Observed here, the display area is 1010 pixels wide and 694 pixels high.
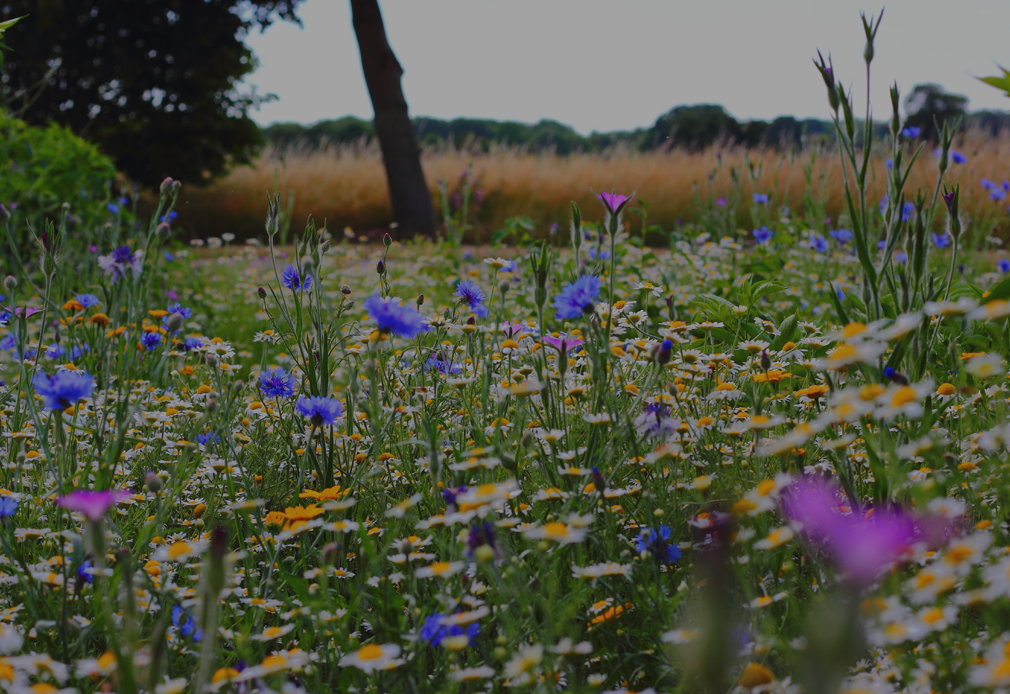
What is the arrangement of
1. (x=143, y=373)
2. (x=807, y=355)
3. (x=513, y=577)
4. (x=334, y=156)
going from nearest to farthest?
(x=513, y=577)
(x=807, y=355)
(x=143, y=373)
(x=334, y=156)

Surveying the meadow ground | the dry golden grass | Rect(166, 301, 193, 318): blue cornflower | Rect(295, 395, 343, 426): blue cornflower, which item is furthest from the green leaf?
the dry golden grass

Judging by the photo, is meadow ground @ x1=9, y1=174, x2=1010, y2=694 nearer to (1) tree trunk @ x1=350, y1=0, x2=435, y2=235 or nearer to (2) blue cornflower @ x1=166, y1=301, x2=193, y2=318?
(2) blue cornflower @ x1=166, y1=301, x2=193, y2=318

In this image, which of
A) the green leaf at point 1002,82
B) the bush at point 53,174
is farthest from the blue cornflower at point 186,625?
the bush at point 53,174

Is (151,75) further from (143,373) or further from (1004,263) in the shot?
(1004,263)

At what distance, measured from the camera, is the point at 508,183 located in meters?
10.9

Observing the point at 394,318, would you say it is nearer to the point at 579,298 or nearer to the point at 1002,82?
the point at 579,298

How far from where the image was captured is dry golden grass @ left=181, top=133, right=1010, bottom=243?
388 inches

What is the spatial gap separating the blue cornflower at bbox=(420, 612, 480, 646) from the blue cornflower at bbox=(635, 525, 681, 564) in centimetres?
33

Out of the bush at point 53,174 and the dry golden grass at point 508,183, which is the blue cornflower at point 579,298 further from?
the dry golden grass at point 508,183

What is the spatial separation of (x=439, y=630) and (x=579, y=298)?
0.66 meters

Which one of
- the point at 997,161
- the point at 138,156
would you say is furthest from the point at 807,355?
the point at 138,156

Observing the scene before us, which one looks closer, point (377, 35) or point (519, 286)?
point (519, 286)

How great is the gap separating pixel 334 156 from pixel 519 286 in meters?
10.4

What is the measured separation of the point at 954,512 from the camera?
907mm
